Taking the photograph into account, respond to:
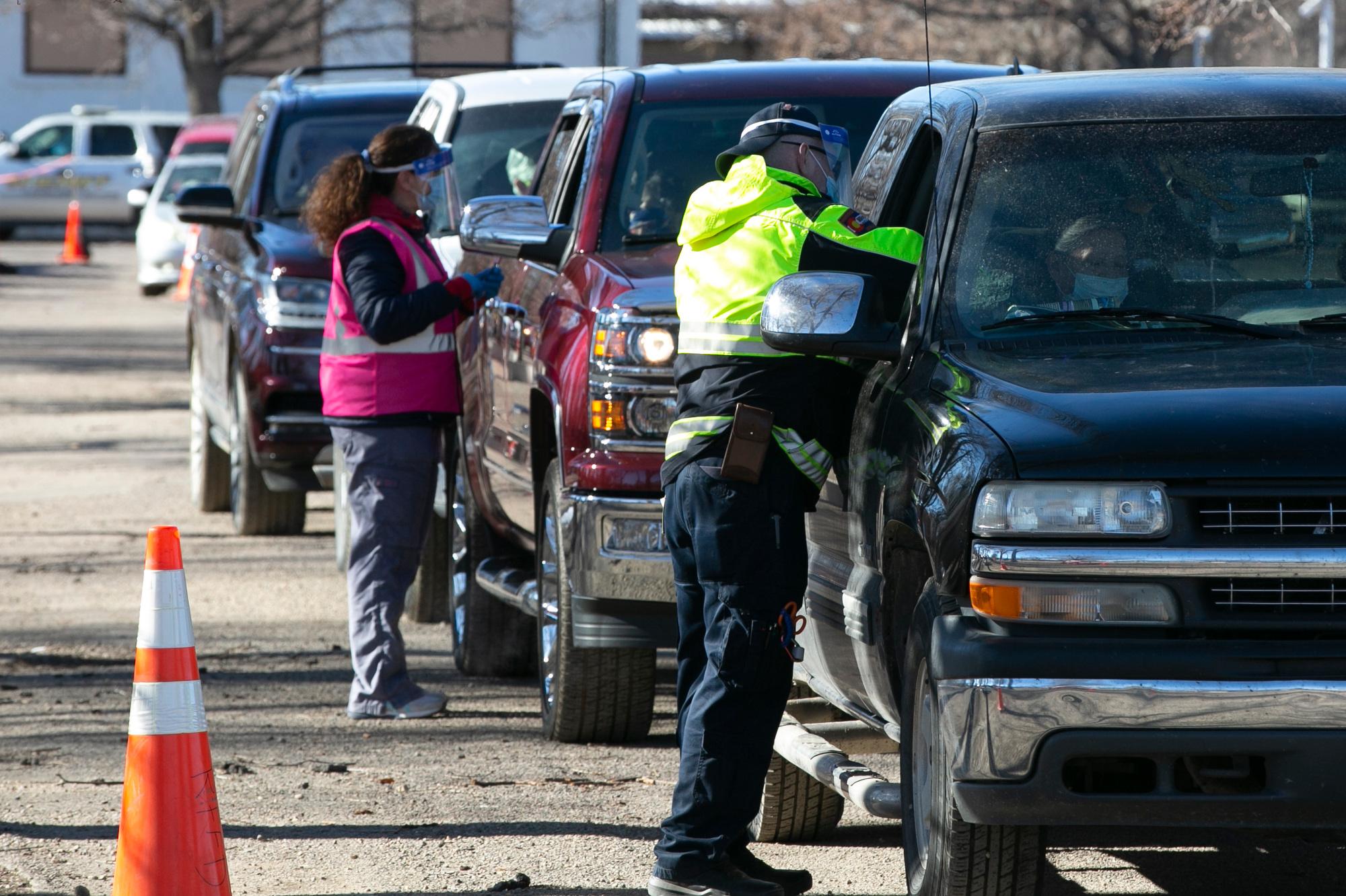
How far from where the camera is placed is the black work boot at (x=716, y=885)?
484 cm

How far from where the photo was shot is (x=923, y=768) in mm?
4301

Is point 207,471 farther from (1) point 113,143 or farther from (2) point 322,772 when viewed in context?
(1) point 113,143

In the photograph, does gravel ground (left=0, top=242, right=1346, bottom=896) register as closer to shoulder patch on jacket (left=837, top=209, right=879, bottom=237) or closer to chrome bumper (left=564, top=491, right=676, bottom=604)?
chrome bumper (left=564, top=491, right=676, bottom=604)

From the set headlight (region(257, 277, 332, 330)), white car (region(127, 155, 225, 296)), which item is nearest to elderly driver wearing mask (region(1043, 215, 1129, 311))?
headlight (region(257, 277, 332, 330))

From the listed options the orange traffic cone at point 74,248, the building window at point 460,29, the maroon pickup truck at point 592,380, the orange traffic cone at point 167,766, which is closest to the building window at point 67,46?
the building window at point 460,29

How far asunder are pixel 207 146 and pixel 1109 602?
2843 centimetres

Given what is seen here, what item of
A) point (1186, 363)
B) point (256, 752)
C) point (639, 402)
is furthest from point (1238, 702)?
point (256, 752)

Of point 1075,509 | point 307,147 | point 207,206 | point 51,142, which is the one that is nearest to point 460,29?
point 51,142

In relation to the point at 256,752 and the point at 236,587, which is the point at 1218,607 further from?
the point at 236,587

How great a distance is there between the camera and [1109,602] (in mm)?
3926

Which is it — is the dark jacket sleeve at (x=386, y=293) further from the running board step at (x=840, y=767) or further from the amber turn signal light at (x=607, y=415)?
the running board step at (x=840, y=767)

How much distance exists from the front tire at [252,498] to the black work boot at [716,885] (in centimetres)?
629

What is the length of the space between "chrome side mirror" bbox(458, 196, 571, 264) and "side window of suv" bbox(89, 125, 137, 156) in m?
33.5

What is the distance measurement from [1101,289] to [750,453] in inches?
34.7
